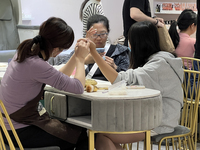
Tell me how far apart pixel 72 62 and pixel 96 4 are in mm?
1446

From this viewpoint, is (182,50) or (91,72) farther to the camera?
(182,50)

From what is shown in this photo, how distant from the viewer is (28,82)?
156 cm

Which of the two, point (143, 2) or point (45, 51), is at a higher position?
point (143, 2)

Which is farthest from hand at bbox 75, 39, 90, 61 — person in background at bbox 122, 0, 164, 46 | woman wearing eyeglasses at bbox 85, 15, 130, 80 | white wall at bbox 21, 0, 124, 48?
white wall at bbox 21, 0, 124, 48

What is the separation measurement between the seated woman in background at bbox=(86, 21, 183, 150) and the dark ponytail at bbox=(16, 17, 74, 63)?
9.8 inches

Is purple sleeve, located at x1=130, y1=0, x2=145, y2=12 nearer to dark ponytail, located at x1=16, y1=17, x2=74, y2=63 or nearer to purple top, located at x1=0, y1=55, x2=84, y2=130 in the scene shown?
dark ponytail, located at x1=16, y1=17, x2=74, y2=63

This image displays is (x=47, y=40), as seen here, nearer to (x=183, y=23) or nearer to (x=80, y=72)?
(x=80, y=72)

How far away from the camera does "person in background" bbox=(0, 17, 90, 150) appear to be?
5.09ft

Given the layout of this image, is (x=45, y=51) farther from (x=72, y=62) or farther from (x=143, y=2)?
(x=143, y=2)

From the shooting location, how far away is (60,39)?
1.62 meters

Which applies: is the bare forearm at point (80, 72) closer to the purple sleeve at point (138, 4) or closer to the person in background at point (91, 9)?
the purple sleeve at point (138, 4)

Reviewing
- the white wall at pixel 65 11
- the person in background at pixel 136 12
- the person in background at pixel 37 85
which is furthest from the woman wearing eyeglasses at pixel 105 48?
the white wall at pixel 65 11

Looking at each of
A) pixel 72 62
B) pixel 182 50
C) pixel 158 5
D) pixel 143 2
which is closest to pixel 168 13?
pixel 158 5

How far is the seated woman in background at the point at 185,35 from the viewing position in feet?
10.9
